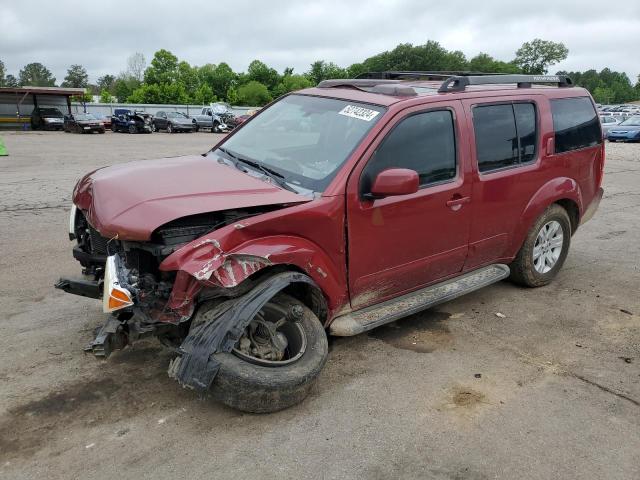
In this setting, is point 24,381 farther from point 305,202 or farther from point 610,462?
point 610,462

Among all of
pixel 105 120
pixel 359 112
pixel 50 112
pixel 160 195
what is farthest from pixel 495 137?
pixel 50 112

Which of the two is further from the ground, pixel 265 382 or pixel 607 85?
pixel 607 85

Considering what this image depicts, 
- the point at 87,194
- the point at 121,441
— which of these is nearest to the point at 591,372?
the point at 121,441

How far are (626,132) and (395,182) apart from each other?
29.9 metres

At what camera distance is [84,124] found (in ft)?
106

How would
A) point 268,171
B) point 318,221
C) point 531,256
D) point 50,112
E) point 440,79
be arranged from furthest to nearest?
point 50,112
point 440,79
point 531,256
point 268,171
point 318,221

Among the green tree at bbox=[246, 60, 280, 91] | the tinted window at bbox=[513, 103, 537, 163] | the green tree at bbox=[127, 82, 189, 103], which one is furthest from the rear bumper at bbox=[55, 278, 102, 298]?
the green tree at bbox=[246, 60, 280, 91]

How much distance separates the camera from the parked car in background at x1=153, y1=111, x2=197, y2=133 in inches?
1395

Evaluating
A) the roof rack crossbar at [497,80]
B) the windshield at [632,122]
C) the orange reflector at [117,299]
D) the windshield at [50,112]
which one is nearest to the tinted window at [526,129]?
the roof rack crossbar at [497,80]

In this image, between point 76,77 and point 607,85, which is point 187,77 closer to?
point 76,77

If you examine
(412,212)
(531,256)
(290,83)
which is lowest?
(531,256)

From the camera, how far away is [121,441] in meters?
2.88

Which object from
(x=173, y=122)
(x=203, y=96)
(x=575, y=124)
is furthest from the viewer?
(x=203, y=96)

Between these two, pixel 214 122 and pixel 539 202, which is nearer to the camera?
pixel 539 202
